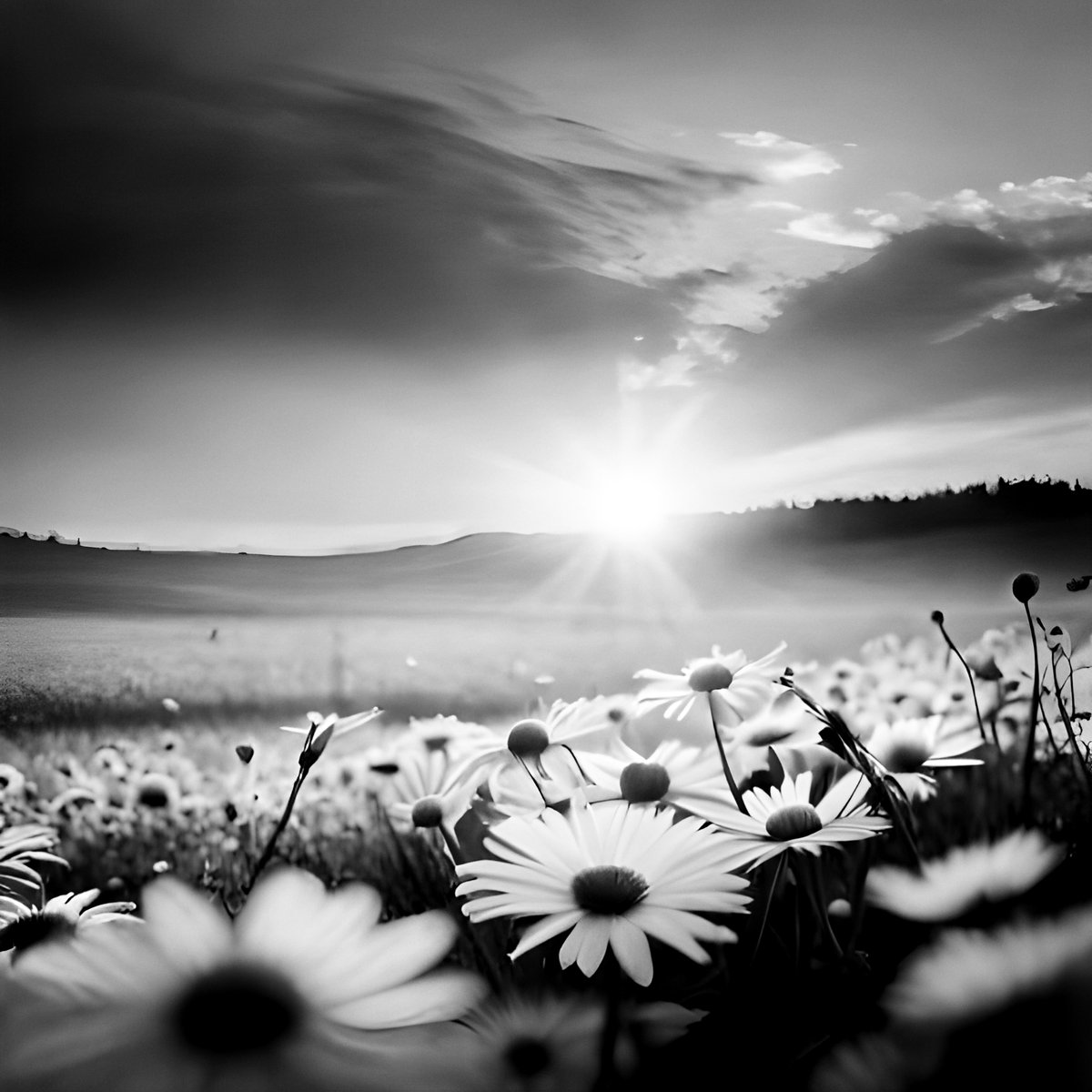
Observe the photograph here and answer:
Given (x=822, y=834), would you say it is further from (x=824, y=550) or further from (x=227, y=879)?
(x=824, y=550)

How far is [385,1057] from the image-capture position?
10 cm

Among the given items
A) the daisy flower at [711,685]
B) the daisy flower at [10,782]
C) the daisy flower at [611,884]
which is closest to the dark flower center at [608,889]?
the daisy flower at [611,884]

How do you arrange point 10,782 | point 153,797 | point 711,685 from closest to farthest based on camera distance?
point 711,685 < point 10,782 < point 153,797

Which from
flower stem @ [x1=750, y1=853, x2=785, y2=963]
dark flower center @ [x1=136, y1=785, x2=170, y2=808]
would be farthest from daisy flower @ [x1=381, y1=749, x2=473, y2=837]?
dark flower center @ [x1=136, y1=785, x2=170, y2=808]

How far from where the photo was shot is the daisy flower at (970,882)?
124mm

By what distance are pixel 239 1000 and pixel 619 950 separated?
63 millimetres

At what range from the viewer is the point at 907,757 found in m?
0.28

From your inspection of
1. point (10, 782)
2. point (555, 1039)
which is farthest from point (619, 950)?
point (10, 782)

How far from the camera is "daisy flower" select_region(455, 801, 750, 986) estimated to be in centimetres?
16

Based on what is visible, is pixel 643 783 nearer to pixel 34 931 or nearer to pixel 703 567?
pixel 34 931

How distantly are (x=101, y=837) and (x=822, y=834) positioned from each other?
0.58m

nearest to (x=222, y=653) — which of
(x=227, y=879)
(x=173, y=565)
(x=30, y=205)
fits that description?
(x=173, y=565)

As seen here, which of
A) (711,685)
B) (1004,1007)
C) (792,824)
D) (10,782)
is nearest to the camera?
(1004,1007)

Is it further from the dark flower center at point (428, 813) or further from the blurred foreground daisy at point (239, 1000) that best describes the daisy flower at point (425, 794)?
the blurred foreground daisy at point (239, 1000)
